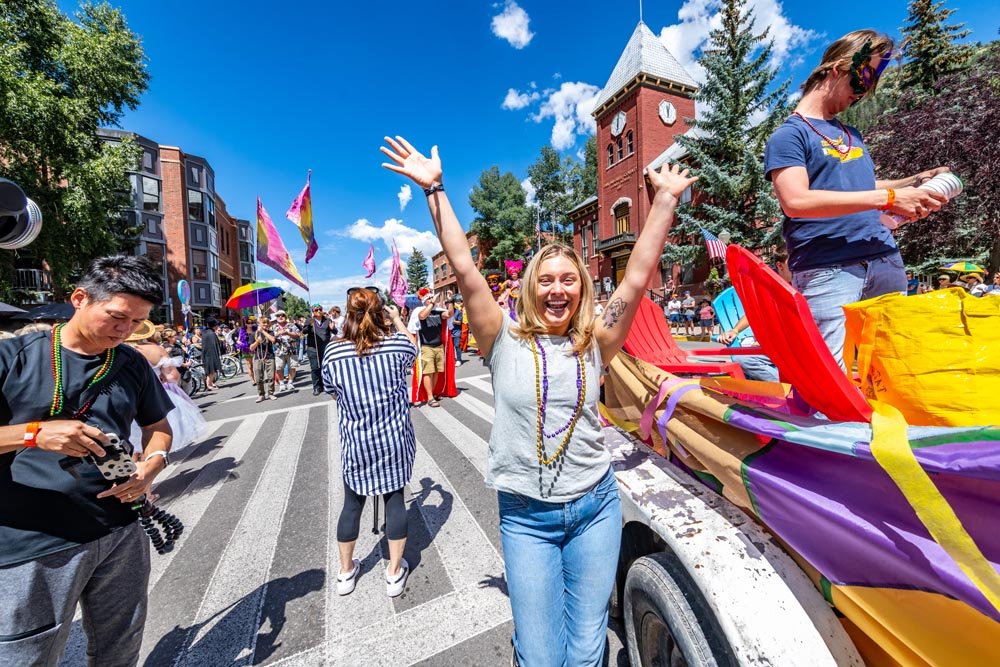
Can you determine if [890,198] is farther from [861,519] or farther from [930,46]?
[930,46]

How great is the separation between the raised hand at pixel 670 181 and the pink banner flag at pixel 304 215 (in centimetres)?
1162

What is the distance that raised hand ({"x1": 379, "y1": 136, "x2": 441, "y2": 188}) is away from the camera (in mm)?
1645

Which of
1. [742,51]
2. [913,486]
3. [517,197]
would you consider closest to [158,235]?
[517,197]

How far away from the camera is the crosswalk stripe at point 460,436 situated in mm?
4941

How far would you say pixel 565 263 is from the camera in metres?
1.66

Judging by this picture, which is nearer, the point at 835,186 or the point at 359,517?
the point at 835,186

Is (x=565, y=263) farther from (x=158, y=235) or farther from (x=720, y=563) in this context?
(x=158, y=235)

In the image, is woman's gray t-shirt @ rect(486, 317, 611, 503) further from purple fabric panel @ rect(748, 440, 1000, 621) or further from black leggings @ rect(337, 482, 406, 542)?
black leggings @ rect(337, 482, 406, 542)

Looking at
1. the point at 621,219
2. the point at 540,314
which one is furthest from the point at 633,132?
the point at 540,314

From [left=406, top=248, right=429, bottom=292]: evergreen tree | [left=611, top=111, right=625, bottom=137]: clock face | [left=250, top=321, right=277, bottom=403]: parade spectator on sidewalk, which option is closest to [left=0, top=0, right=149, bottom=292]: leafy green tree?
[left=250, top=321, right=277, bottom=403]: parade spectator on sidewalk

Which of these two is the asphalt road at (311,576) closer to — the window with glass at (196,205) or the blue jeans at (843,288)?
the blue jeans at (843,288)

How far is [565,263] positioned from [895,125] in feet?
56.6

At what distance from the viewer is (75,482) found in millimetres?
1451

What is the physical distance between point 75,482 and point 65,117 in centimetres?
1812
